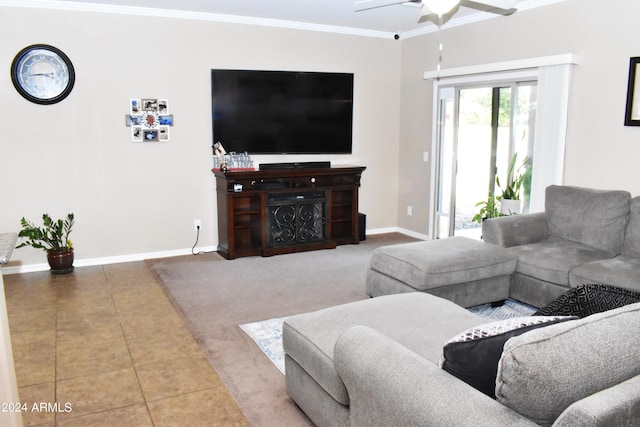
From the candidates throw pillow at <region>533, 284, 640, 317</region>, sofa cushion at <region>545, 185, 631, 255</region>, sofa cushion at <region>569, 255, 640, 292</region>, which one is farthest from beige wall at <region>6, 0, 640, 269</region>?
throw pillow at <region>533, 284, 640, 317</region>

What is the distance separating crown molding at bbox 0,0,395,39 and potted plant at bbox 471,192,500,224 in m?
2.48

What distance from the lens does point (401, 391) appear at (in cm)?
173

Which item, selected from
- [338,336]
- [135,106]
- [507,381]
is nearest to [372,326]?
[338,336]

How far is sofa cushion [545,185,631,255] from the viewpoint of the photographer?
4074 mm

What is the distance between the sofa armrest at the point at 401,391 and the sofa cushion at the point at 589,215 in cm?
292

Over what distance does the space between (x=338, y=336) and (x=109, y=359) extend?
1.70 m

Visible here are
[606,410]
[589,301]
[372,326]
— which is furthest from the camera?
[372,326]

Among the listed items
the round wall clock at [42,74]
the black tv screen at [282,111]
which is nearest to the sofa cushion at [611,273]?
the black tv screen at [282,111]

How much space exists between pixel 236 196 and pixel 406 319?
3.38 meters

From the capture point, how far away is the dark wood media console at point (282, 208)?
5.66m

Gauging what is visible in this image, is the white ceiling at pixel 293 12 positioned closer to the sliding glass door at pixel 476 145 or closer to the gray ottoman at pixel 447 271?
the sliding glass door at pixel 476 145

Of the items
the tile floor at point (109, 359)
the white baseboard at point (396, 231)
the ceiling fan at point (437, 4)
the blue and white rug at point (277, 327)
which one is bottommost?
the tile floor at point (109, 359)

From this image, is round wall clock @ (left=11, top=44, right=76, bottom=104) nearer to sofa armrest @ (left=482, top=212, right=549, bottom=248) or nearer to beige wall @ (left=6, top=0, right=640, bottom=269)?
beige wall @ (left=6, top=0, right=640, bottom=269)

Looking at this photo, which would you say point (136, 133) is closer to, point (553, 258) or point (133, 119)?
point (133, 119)
